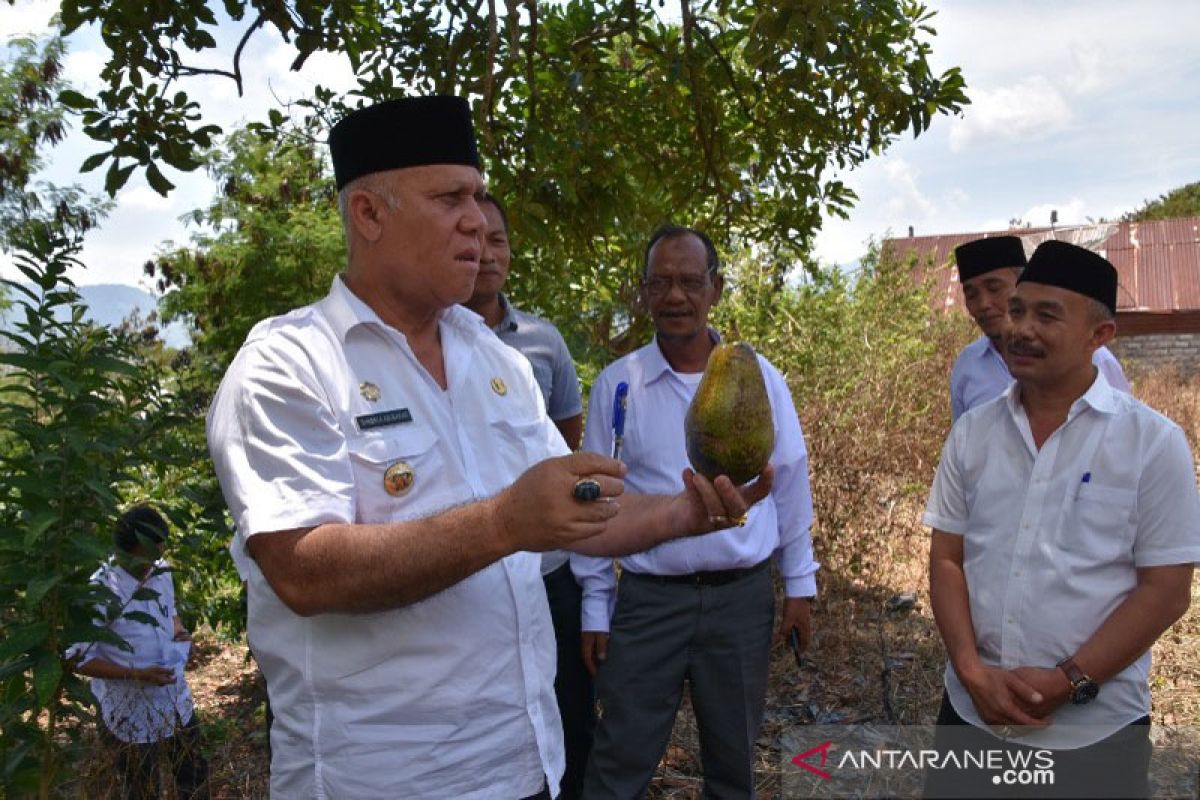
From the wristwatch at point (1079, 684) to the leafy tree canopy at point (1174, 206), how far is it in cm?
3880

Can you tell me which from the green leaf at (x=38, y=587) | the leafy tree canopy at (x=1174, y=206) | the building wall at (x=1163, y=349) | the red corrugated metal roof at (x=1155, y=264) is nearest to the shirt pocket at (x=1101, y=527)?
the green leaf at (x=38, y=587)

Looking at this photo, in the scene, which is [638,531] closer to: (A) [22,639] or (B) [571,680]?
(B) [571,680]

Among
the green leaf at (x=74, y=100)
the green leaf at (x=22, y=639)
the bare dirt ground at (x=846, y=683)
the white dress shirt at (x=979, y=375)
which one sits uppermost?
the green leaf at (x=74, y=100)

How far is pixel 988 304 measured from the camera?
4176mm

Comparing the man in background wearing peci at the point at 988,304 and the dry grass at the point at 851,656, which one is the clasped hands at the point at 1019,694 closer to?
the dry grass at the point at 851,656

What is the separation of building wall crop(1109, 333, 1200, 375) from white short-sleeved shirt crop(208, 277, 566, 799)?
83.5ft

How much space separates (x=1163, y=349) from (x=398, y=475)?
1078 inches

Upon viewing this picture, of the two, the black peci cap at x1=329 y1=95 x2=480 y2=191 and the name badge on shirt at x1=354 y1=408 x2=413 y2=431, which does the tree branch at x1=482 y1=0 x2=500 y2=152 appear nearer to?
the black peci cap at x1=329 y1=95 x2=480 y2=191

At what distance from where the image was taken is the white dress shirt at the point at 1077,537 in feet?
8.21

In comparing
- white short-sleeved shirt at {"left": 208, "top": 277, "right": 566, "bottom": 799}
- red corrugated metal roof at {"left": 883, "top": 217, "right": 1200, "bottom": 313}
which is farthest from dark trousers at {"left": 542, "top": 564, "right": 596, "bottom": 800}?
red corrugated metal roof at {"left": 883, "top": 217, "right": 1200, "bottom": 313}

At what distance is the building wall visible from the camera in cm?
2435

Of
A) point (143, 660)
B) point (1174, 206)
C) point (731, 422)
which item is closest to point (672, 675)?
point (731, 422)

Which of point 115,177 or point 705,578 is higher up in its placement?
point 115,177

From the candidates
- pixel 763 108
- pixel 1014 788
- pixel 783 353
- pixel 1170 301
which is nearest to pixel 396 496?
pixel 1014 788
